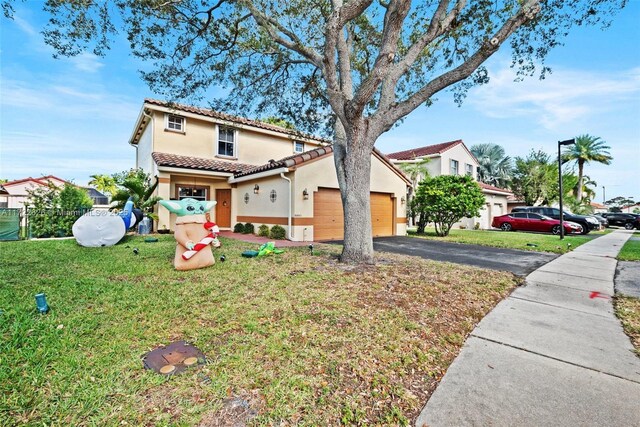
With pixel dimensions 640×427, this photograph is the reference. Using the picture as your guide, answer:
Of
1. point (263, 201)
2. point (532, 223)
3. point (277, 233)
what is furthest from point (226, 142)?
point (532, 223)

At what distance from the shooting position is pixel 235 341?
2.90m

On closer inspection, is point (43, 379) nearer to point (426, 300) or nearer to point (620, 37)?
point (426, 300)

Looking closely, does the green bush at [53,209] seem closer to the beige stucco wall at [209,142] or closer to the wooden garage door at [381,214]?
the beige stucco wall at [209,142]

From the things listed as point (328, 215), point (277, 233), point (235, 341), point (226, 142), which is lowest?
point (235, 341)

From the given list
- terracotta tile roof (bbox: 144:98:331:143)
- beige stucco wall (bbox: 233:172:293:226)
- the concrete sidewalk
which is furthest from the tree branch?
beige stucco wall (bbox: 233:172:293:226)

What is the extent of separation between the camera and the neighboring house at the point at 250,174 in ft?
37.3

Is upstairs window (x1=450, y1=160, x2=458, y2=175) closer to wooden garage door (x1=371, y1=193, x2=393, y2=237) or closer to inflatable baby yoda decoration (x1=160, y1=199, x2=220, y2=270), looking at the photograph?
wooden garage door (x1=371, y1=193, x2=393, y2=237)

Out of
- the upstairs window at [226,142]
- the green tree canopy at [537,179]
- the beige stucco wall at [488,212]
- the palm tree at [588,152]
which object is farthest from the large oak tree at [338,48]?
the palm tree at [588,152]

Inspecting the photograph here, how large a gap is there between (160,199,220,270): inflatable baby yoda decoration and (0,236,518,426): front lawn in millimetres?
395

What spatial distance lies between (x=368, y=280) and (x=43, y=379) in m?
4.24

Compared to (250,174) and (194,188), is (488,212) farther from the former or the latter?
(194,188)

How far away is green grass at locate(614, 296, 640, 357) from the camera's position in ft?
10.9

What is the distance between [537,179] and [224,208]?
3016 centimetres

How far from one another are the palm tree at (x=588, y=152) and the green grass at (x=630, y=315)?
38152mm
